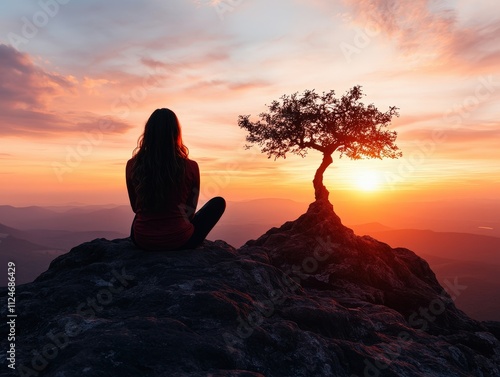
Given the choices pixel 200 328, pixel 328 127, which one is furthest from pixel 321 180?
pixel 200 328

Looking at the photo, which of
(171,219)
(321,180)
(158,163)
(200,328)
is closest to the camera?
(200,328)

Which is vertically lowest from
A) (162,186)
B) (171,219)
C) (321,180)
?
(171,219)

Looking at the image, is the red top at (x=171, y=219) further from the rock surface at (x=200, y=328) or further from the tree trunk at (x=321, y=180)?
the tree trunk at (x=321, y=180)

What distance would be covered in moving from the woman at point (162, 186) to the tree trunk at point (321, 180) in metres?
17.2

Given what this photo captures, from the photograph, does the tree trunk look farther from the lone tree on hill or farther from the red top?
the red top

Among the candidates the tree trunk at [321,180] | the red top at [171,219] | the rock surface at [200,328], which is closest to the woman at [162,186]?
the red top at [171,219]

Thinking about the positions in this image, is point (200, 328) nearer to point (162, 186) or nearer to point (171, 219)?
point (171, 219)

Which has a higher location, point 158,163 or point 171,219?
point 158,163

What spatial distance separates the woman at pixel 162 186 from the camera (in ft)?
31.9

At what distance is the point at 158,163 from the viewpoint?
9.66 m

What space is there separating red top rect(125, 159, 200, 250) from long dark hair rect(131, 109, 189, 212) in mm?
297

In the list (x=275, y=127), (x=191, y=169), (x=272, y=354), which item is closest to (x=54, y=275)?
(x=191, y=169)

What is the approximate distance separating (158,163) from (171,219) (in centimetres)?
173

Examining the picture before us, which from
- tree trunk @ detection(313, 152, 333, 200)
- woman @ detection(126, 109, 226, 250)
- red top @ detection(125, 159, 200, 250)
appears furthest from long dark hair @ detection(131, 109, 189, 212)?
tree trunk @ detection(313, 152, 333, 200)
